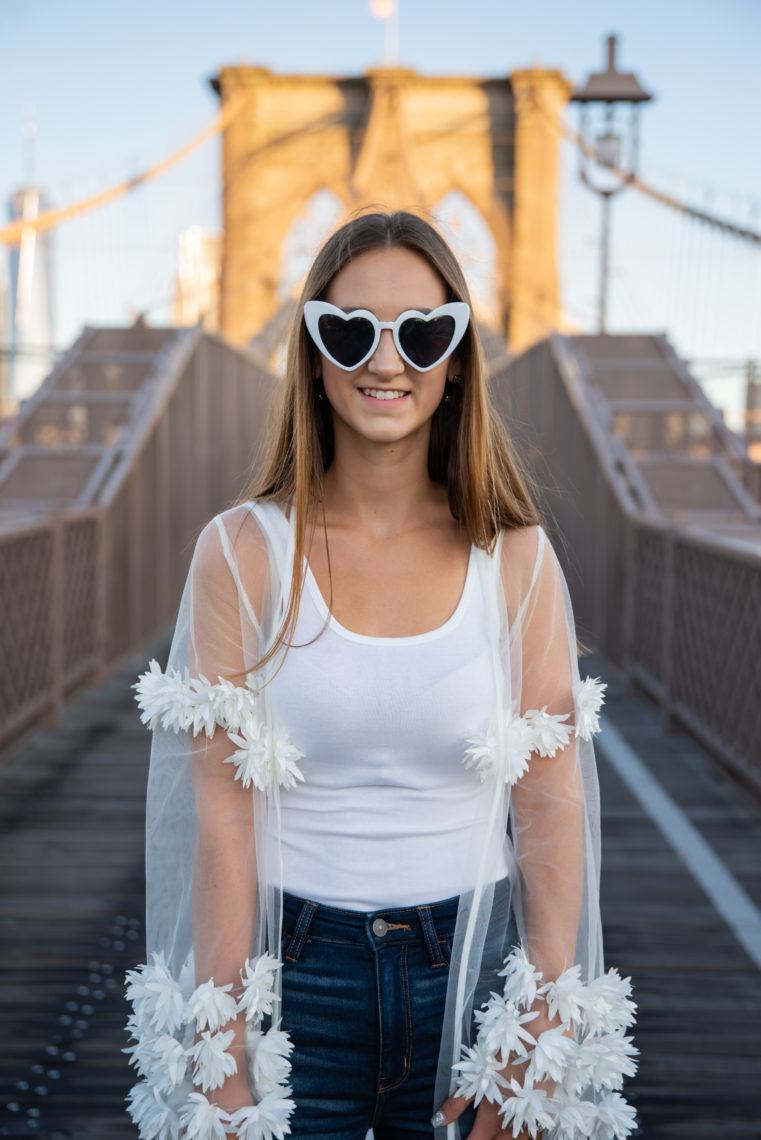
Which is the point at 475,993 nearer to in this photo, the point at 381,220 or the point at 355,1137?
the point at 355,1137

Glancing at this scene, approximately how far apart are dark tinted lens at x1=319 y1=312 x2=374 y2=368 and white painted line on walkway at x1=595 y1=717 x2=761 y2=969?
230 centimetres

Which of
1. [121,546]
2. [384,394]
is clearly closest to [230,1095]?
[384,394]

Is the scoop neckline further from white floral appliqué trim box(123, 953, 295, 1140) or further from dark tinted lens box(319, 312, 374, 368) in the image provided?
white floral appliqué trim box(123, 953, 295, 1140)

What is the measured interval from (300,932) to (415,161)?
32.4 meters

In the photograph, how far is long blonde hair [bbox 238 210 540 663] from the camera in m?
1.33

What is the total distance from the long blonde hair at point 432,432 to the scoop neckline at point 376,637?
18 mm

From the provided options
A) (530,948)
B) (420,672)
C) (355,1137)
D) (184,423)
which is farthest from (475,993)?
(184,423)

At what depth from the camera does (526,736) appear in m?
1.32

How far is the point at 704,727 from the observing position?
494 centimetres

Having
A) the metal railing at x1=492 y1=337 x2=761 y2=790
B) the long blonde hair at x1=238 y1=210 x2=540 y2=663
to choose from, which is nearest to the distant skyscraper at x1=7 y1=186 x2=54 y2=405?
the metal railing at x1=492 y1=337 x2=761 y2=790

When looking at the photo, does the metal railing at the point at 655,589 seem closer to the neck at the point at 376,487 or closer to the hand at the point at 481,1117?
the neck at the point at 376,487

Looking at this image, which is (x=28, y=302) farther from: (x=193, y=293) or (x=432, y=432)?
(x=432, y=432)

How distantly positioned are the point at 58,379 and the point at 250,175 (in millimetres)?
26044

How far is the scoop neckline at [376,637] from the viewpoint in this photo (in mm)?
1265
